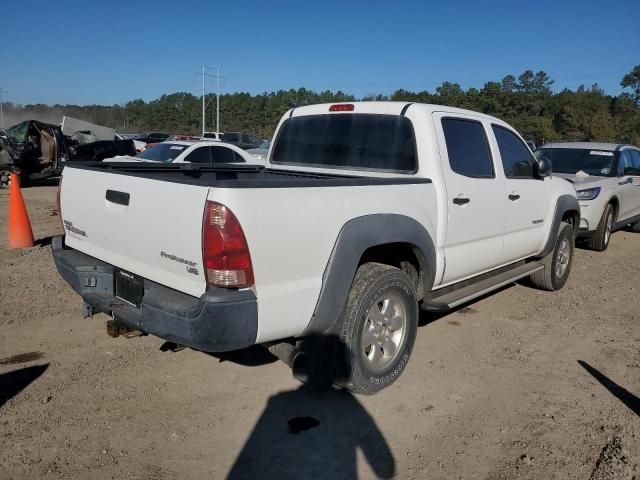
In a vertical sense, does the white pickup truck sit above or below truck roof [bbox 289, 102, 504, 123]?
below

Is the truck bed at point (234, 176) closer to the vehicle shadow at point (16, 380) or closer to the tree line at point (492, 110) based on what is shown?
→ the vehicle shadow at point (16, 380)

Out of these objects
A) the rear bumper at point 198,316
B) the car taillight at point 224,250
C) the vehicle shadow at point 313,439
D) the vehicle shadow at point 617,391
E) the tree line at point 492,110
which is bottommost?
the vehicle shadow at point 313,439

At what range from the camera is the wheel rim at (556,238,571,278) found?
20.7ft

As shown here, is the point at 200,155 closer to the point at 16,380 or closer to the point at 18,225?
the point at 18,225

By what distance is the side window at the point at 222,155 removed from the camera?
12.2 meters

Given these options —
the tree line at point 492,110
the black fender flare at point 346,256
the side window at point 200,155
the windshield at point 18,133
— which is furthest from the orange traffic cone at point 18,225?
the tree line at point 492,110

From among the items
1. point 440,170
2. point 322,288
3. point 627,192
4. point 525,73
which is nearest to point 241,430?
point 322,288

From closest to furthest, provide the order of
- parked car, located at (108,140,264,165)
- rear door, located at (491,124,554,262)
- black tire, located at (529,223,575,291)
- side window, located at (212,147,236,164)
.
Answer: rear door, located at (491,124,554,262)
black tire, located at (529,223,575,291)
parked car, located at (108,140,264,165)
side window, located at (212,147,236,164)

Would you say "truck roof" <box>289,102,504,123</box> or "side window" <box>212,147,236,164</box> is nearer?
"truck roof" <box>289,102,504,123</box>

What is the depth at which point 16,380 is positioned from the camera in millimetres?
3736

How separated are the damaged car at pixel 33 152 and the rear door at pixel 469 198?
50.6 feet

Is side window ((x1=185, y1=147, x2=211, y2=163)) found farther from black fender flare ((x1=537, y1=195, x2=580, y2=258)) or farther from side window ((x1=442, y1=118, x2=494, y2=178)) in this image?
side window ((x1=442, y1=118, x2=494, y2=178))

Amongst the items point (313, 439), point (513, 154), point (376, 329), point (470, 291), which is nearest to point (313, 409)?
point (313, 439)

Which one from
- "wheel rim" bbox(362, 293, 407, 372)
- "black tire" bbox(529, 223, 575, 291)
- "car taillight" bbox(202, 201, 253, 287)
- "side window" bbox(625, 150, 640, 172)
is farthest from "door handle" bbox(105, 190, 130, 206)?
"side window" bbox(625, 150, 640, 172)
